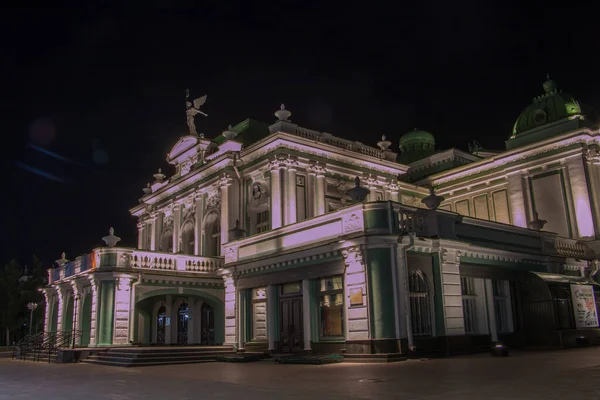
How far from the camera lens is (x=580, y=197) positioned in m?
28.9

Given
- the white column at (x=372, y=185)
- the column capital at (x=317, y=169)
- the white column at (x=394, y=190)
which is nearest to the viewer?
the column capital at (x=317, y=169)

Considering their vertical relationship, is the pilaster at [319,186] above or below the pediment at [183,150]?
below

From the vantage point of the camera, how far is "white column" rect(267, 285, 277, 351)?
21.3 metres

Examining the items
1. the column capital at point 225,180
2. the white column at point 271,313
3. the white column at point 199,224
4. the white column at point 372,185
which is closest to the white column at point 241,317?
the white column at point 271,313

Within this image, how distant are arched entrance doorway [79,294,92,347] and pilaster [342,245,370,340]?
14186mm

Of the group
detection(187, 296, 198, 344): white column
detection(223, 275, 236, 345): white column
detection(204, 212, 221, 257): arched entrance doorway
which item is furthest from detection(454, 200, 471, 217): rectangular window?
detection(223, 275, 236, 345): white column

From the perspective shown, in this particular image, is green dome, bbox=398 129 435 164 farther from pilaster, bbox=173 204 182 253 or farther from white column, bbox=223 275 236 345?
white column, bbox=223 275 236 345

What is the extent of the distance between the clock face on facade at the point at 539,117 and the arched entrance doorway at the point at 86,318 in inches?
1023

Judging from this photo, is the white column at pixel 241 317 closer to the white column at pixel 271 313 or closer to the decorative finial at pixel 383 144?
the white column at pixel 271 313

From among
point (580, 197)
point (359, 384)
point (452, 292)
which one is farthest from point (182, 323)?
point (580, 197)

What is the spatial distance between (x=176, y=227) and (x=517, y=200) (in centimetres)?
2116

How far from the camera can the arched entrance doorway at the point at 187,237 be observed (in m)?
35.5

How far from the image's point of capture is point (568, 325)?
21094 mm

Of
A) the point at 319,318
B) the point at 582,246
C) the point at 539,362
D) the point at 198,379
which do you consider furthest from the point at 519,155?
the point at 198,379
